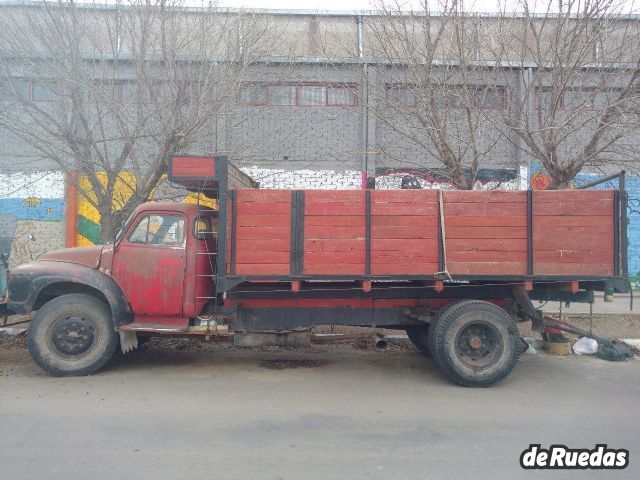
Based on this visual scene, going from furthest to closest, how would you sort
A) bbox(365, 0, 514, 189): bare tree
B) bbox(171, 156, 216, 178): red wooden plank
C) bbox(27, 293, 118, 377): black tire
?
1. bbox(365, 0, 514, 189): bare tree
2. bbox(27, 293, 118, 377): black tire
3. bbox(171, 156, 216, 178): red wooden plank

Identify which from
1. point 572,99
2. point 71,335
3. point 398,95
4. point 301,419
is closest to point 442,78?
point 398,95

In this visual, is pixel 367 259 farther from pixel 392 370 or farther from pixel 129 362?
pixel 129 362

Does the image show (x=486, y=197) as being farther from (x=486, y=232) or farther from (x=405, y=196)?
(x=405, y=196)

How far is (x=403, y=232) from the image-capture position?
6.59 m

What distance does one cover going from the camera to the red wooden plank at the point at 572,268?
6.60 metres

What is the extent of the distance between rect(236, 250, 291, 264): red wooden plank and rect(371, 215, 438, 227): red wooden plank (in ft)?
3.75

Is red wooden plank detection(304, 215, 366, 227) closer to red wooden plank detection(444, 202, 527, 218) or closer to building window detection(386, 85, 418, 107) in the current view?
red wooden plank detection(444, 202, 527, 218)

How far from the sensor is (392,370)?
291 inches

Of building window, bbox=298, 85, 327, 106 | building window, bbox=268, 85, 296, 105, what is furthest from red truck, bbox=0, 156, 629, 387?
building window, bbox=298, 85, 327, 106

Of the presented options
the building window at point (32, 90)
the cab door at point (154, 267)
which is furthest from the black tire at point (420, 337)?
the building window at point (32, 90)

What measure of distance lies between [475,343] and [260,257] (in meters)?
2.83

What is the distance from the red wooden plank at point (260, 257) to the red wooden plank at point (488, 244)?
6.54 feet

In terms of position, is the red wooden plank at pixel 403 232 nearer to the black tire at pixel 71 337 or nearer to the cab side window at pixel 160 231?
the cab side window at pixel 160 231

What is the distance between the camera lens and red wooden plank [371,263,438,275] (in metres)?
6.55
